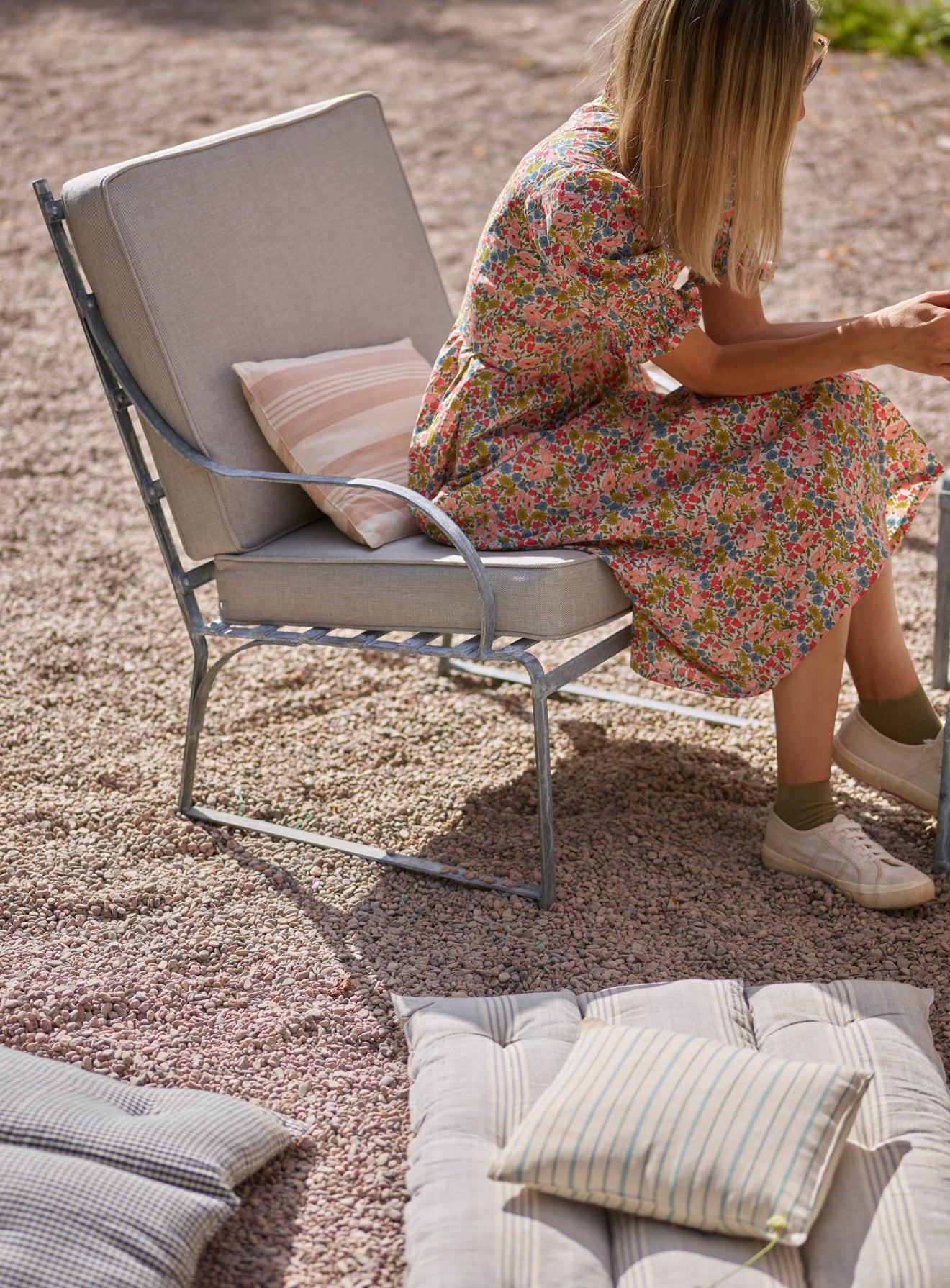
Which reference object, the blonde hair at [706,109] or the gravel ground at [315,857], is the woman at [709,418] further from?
the gravel ground at [315,857]

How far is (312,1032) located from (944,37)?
22.2 ft

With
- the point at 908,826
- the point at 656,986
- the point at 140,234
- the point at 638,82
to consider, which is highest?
the point at 638,82

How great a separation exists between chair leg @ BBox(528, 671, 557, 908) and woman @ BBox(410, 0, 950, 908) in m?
0.21

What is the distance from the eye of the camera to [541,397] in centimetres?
222

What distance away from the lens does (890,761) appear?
2311 millimetres

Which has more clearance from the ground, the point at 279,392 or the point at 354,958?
the point at 279,392

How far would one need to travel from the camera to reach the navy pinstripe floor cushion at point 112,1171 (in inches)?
53.6

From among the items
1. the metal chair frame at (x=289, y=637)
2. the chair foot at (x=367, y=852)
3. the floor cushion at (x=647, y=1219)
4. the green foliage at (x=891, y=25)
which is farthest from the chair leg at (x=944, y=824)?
the green foliage at (x=891, y=25)

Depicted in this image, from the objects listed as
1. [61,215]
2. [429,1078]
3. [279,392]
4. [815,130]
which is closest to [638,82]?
[279,392]

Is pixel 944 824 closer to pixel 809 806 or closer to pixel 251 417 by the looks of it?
pixel 809 806

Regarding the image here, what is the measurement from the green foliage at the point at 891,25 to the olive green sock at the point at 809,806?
19.3 feet

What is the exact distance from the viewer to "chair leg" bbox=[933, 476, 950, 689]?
99.3 inches

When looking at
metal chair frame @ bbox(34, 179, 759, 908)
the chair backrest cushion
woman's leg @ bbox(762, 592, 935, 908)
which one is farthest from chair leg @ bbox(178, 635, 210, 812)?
woman's leg @ bbox(762, 592, 935, 908)

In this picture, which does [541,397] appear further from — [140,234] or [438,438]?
[140,234]
